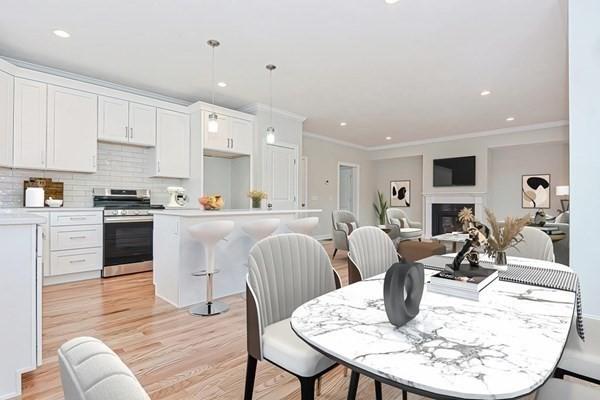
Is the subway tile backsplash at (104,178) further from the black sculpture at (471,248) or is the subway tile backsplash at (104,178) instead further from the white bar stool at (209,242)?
the black sculpture at (471,248)

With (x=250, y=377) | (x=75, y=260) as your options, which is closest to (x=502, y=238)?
(x=250, y=377)

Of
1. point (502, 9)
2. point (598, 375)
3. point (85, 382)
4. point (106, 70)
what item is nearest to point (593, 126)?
point (502, 9)

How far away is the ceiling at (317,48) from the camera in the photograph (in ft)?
8.98

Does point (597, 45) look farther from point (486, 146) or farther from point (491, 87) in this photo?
point (486, 146)

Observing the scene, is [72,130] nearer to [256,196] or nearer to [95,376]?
[256,196]

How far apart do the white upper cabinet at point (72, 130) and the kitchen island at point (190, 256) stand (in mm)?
1638

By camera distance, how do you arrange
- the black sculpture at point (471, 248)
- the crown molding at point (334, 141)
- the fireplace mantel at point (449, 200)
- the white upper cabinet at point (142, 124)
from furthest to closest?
the crown molding at point (334, 141) < the fireplace mantel at point (449, 200) < the white upper cabinet at point (142, 124) < the black sculpture at point (471, 248)

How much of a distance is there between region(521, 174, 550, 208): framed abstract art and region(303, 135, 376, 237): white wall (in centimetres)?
380

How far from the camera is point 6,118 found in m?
3.49

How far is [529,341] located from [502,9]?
2.94 meters

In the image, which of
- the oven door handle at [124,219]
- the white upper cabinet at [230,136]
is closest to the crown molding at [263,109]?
the white upper cabinet at [230,136]

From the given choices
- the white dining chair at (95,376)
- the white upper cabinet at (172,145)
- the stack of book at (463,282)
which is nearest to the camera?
the white dining chair at (95,376)

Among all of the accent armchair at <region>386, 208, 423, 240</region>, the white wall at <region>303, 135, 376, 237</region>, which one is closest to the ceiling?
the accent armchair at <region>386, 208, 423, 240</region>

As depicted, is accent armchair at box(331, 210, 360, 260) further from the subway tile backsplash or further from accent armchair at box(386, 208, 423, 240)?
the subway tile backsplash
